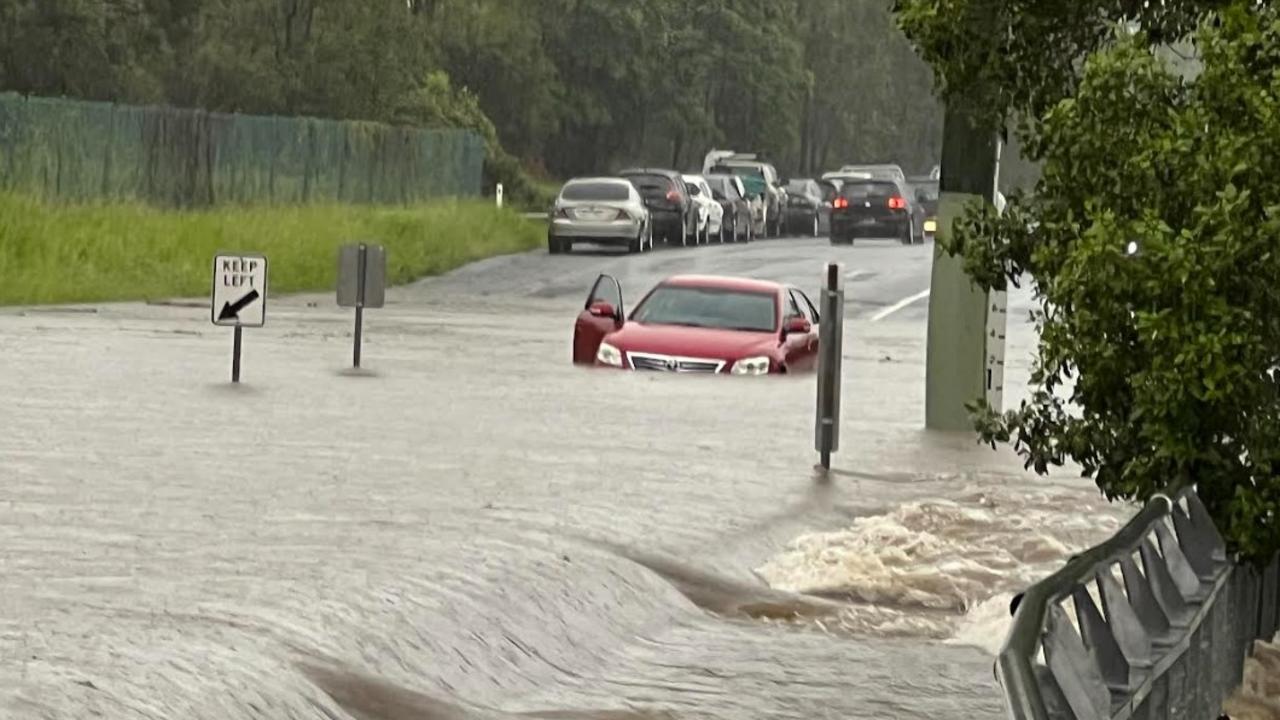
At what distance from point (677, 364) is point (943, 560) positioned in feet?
43.8

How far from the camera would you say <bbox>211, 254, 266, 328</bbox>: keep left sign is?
1048 inches

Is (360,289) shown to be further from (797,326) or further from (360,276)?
(797,326)

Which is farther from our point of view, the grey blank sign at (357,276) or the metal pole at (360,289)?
the grey blank sign at (357,276)

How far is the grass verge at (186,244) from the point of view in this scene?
41688 millimetres

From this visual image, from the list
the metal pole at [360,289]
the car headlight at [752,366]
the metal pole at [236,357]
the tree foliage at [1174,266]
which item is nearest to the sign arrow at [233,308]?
the metal pole at [236,357]

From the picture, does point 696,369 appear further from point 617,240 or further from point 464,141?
point 464,141

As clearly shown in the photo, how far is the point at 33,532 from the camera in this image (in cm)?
1504

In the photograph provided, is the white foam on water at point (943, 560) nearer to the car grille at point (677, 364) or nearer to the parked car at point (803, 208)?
the car grille at point (677, 364)

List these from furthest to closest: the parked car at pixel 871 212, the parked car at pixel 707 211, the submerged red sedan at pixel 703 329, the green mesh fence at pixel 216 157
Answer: the parked car at pixel 871 212, the parked car at pixel 707 211, the green mesh fence at pixel 216 157, the submerged red sedan at pixel 703 329

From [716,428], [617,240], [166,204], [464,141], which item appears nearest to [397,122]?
[464,141]

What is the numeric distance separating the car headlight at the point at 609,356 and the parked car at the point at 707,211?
36467mm

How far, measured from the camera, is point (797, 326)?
1229 inches

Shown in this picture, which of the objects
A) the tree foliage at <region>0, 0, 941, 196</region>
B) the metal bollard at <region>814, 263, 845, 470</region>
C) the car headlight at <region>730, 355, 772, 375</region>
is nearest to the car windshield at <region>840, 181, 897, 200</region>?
the tree foliage at <region>0, 0, 941, 196</region>

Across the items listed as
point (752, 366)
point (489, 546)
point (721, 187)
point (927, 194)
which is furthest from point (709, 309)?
point (927, 194)
